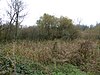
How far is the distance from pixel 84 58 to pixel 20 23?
2627 cm

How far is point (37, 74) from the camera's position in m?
10.4

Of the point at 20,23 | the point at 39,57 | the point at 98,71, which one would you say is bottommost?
the point at 98,71

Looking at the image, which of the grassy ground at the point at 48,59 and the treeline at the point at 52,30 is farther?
the treeline at the point at 52,30

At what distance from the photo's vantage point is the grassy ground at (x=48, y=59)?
9930 mm

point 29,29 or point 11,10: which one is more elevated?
point 11,10

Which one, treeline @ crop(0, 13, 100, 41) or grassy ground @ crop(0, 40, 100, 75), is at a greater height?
treeline @ crop(0, 13, 100, 41)

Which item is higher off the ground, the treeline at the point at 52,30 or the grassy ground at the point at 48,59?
the treeline at the point at 52,30

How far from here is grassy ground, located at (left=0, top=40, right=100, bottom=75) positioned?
391 inches

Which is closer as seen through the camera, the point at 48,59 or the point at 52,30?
the point at 48,59

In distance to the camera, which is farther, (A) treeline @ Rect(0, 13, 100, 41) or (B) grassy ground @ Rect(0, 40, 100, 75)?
(A) treeline @ Rect(0, 13, 100, 41)

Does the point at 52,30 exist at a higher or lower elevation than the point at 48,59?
higher

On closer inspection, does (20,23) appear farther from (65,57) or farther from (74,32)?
(65,57)

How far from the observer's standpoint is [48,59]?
13891 millimetres

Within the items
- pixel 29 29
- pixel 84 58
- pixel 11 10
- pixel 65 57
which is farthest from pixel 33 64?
pixel 11 10
